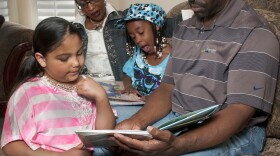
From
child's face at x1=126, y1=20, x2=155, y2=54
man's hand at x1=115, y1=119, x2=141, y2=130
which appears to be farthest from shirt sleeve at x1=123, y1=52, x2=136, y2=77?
man's hand at x1=115, y1=119, x2=141, y2=130

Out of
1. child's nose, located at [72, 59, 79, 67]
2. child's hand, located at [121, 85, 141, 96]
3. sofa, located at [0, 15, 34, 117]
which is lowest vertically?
sofa, located at [0, 15, 34, 117]

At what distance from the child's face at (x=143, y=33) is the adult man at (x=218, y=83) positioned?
8.9 inches

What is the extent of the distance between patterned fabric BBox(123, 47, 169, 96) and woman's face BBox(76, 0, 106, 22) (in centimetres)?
33

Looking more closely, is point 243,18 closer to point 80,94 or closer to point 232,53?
point 232,53

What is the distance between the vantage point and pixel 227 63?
1344 millimetres

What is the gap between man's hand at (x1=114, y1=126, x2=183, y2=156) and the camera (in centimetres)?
110

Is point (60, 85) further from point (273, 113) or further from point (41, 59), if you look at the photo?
point (273, 113)

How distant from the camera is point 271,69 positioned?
1.28m

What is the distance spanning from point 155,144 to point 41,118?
0.45 metres

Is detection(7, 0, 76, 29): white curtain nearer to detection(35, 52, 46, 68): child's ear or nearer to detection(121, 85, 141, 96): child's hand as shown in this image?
detection(121, 85, 141, 96): child's hand

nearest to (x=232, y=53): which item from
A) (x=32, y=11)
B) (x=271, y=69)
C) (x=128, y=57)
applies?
(x=271, y=69)

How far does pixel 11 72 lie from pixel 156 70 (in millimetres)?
1218

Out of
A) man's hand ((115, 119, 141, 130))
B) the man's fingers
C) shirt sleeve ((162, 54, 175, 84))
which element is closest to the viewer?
the man's fingers

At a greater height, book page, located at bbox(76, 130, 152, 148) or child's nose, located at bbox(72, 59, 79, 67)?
child's nose, located at bbox(72, 59, 79, 67)
